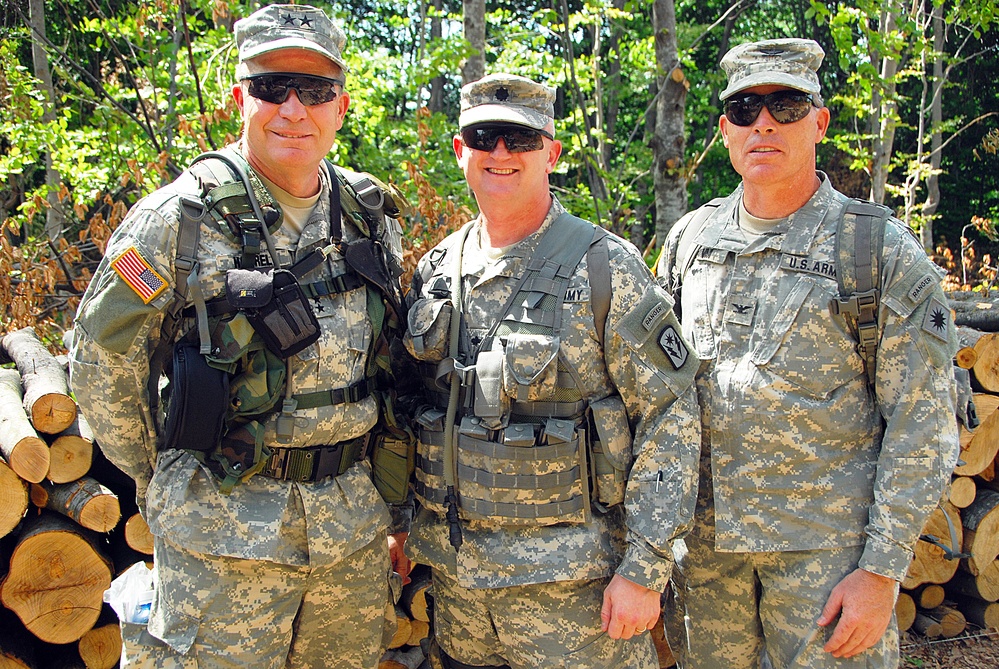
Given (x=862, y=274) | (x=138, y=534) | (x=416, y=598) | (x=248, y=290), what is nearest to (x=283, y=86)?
(x=248, y=290)

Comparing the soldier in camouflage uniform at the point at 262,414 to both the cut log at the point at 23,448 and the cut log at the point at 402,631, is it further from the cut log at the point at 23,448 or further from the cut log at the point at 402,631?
the cut log at the point at 402,631

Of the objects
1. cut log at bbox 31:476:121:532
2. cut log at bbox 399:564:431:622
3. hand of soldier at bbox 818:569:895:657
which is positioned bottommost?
cut log at bbox 399:564:431:622

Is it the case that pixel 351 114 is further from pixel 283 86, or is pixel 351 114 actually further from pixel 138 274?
pixel 138 274

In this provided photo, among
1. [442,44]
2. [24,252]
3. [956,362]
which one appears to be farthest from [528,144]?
[24,252]

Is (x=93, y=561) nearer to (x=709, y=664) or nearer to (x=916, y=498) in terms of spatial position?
(x=709, y=664)

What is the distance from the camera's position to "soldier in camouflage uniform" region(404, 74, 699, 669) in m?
2.59

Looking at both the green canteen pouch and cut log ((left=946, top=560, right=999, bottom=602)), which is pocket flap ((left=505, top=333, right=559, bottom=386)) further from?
cut log ((left=946, top=560, right=999, bottom=602))

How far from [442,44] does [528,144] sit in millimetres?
3883

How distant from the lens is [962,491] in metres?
4.62

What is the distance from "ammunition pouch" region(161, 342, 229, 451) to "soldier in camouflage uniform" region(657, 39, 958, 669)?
5.31 ft

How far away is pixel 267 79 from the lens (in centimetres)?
267

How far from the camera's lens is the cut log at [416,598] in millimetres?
4156

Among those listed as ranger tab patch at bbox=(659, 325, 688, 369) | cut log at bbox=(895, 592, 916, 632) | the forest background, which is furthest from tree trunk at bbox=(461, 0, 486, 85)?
cut log at bbox=(895, 592, 916, 632)

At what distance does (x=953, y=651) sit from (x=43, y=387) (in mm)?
5088
